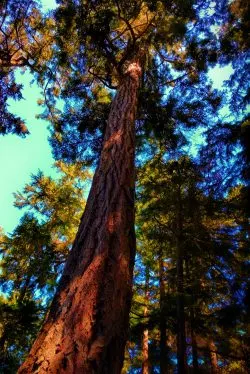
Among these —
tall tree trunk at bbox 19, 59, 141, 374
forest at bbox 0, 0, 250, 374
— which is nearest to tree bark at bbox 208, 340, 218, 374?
forest at bbox 0, 0, 250, 374

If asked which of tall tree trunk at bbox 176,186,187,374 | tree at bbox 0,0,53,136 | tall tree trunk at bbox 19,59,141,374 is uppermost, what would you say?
tree at bbox 0,0,53,136

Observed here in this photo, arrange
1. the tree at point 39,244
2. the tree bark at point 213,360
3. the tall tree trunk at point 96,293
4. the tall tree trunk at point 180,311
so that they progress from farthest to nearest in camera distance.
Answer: the tree bark at point 213,360 → the tree at point 39,244 → the tall tree trunk at point 180,311 → the tall tree trunk at point 96,293

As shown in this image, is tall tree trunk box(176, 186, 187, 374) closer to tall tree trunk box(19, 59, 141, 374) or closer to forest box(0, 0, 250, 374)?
forest box(0, 0, 250, 374)

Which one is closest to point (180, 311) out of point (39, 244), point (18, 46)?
point (39, 244)

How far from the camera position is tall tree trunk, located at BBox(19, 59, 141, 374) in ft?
6.21

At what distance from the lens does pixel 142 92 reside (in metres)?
8.78

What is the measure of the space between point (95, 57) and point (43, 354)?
8.83 m

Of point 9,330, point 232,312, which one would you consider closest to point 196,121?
point 232,312

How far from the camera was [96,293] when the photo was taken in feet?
7.52

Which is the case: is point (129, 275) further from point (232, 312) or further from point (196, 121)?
point (196, 121)

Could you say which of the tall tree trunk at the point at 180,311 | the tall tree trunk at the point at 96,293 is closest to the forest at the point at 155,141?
the tall tree trunk at the point at 180,311

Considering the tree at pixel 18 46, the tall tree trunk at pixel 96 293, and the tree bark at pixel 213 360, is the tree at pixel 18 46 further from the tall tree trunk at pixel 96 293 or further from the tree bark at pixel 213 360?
the tree bark at pixel 213 360

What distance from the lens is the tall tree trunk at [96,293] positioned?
1893mm

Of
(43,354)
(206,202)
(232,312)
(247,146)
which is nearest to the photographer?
(43,354)
